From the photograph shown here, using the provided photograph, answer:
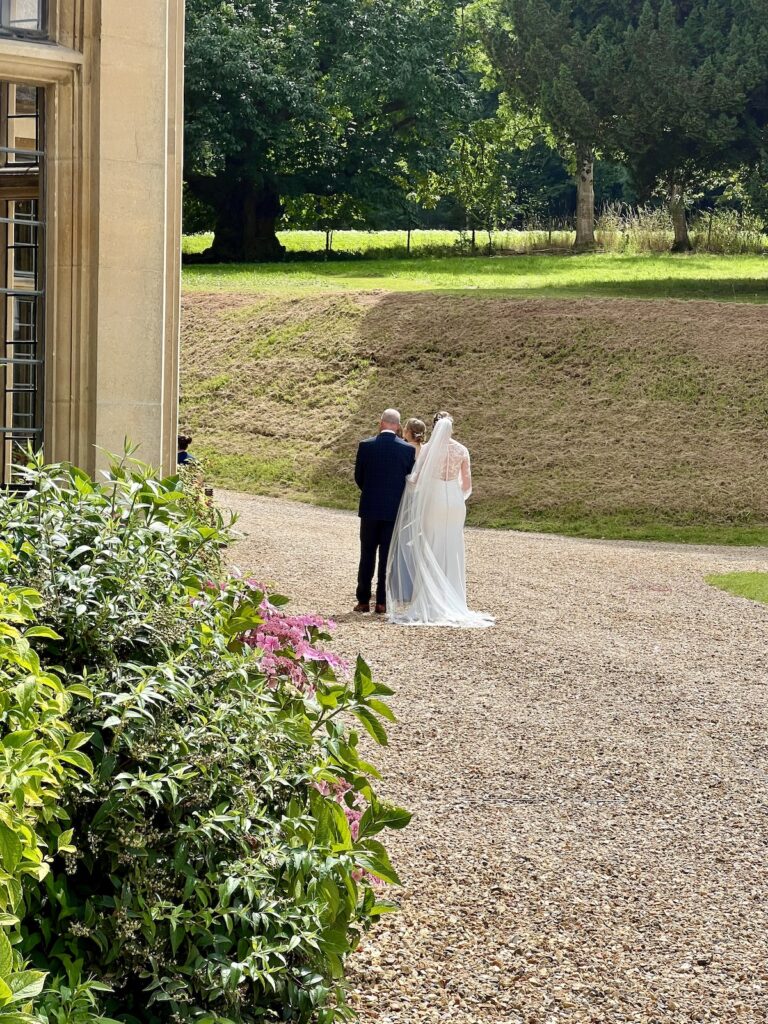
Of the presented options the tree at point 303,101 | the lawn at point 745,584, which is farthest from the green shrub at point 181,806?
the tree at point 303,101

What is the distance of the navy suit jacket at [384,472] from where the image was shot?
1127 centimetres

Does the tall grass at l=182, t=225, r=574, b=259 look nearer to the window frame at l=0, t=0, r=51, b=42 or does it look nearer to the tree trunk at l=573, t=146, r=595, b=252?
the tree trunk at l=573, t=146, r=595, b=252

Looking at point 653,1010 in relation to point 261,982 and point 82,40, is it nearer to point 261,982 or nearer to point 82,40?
point 261,982

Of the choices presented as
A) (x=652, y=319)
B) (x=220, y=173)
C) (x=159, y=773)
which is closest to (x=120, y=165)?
(x=159, y=773)

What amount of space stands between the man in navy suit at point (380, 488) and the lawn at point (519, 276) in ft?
56.1

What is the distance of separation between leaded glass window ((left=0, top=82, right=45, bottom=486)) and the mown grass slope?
888 centimetres

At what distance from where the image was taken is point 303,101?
37.9m

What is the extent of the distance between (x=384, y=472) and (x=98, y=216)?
561 centimetres

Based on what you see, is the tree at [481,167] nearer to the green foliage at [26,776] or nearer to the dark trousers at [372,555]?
the dark trousers at [372,555]

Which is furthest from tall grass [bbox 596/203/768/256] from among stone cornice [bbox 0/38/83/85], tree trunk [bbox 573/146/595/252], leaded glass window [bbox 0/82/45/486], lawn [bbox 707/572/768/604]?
stone cornice [bbox 0/38/83/85]

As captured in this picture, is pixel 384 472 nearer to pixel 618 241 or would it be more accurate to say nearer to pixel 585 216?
pixel 618 241

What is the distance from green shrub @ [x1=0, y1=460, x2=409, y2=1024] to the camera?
309cm

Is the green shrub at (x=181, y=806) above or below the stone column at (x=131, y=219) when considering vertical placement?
below

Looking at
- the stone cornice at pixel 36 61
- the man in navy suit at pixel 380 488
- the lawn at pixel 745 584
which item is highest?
the stone cornice at pixel 36 61
